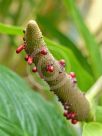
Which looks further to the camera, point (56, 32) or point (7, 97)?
point (56, 32)

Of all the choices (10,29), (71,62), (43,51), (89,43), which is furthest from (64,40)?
(43,51)

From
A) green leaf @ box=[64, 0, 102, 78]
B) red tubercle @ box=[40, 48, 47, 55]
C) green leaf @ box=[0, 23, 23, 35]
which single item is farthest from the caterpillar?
green leaf @ box=[64, 0, 102, 78]

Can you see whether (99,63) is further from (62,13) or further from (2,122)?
(62,13)

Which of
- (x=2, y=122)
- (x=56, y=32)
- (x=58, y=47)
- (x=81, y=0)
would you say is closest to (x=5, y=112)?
(x=2, y=122)

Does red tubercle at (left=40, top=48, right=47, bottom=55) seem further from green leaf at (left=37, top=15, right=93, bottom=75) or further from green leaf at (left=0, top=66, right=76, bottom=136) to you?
green leaf at (left=37, top=15, right=93, bottom=75)

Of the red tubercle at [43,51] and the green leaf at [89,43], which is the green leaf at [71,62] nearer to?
the green leaf at [89,43]

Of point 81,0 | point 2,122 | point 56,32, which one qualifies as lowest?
point 2,122

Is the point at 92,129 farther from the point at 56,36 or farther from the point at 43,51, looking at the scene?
the point at 56,36
